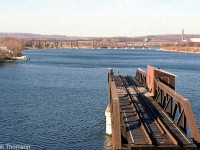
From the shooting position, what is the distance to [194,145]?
853 inches

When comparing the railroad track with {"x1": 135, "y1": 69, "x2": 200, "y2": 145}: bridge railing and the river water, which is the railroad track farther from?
the river water

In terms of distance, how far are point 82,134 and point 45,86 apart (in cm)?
4400

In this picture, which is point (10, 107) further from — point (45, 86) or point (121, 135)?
point (121, 135)

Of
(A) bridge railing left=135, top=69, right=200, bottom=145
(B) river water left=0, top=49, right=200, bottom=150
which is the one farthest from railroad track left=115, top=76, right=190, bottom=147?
(B) river water left=0, top=49, right=200, bottom=150

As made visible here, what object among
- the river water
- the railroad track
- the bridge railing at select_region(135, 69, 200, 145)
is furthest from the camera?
the river water

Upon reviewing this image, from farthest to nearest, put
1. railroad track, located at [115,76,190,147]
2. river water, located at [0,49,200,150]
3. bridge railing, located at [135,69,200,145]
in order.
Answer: river water, located at [0,49,200,150], bridge railing, located at [135,69,200,145], railroad track, located at [115,76,190,147]

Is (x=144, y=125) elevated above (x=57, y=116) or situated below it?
Result: above

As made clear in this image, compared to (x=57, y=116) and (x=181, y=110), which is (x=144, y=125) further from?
(x=57, y=116)

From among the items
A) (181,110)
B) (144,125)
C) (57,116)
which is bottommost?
(57,116)

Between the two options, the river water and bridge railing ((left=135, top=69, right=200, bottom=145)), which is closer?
bridge railing ((left=135, top=69, right=200, bottom=145))

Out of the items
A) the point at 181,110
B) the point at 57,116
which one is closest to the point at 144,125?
the point at 181,110

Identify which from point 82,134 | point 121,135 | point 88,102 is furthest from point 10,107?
point 121,135

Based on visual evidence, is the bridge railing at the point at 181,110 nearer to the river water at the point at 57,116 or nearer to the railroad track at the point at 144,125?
the railroad track at the point at 144,125

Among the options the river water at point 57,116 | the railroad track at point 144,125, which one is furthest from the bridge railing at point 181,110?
the river water at point 57,116
